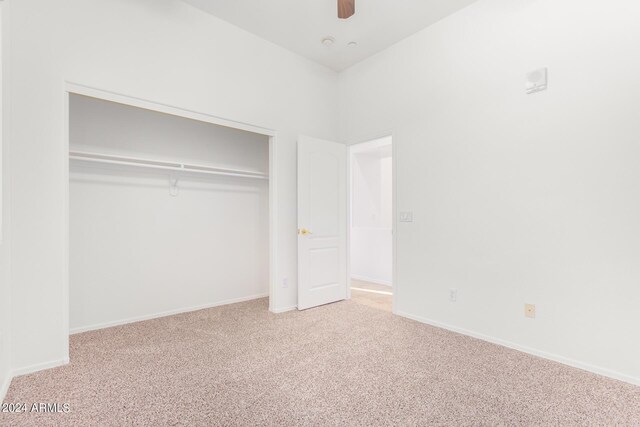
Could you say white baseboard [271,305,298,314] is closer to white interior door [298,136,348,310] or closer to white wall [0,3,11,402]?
white interior door [298,136,348,310]

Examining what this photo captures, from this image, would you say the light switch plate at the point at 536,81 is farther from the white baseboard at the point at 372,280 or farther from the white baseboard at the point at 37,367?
the white baseboard at the point at 37,367

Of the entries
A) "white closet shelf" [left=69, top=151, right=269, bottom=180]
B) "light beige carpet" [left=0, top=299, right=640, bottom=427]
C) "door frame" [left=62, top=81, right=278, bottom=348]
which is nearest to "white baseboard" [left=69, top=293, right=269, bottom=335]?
"light beige carpet" [left=0, top=299, right=640, bottom=427]

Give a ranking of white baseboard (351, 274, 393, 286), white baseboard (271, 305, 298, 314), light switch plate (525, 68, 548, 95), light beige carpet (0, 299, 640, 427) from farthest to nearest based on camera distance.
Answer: white baseboard (351, 274, 393, 286)
white baseboard (271, 305, 298, 314)
light switch plate (525, 68, 548, 95)
light beige carpet (0, 299, 640, 427)

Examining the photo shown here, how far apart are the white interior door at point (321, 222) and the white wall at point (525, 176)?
33.2 inches

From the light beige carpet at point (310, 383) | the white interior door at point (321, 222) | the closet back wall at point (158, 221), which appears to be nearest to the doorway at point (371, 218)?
the white interior door at point (321, 222)

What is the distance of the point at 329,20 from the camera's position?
3.09m

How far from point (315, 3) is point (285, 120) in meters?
1.20

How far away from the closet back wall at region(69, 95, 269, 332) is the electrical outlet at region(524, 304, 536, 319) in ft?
9.79

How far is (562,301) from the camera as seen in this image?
2.33m

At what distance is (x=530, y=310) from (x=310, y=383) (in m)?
1.83

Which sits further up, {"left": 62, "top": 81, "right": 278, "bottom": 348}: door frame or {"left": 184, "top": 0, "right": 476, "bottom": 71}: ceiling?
{"left": 184, "top": 0, "right": 476, "bottom": 71}: ceiling

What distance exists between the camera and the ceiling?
9.43 ft

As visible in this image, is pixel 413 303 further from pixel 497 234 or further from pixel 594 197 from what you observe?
pixel 594 197

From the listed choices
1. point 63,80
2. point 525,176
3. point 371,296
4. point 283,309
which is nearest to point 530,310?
point 525,176
